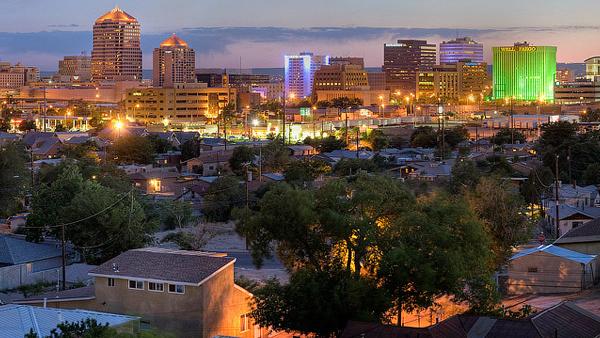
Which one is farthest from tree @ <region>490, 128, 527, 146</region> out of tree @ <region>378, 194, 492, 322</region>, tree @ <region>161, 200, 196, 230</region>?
tree @ <region>378, 194, 492, 322</region>

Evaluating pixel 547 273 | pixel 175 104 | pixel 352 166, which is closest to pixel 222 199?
pixel 352 166

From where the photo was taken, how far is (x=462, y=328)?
1631 cm

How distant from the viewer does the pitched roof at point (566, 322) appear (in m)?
16.2

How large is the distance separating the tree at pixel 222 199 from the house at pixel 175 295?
630 inches

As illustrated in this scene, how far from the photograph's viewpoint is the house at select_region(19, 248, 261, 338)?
17.4 meters

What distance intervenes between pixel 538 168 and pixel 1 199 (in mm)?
21088

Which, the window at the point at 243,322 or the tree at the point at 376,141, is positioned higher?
the tree at the point at 376,141

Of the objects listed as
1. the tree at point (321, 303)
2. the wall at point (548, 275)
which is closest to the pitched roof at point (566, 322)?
the tree at point (321, 303)

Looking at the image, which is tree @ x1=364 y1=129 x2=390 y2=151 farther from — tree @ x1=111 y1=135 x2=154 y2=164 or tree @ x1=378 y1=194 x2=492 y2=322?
tree @ x1=378 y1=194 x2=492 y2=322

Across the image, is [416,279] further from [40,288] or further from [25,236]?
[25,236]

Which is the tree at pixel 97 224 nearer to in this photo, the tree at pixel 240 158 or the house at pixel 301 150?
the tree at pixel 240 158

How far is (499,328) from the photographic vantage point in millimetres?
16234

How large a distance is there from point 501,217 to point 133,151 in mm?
32895

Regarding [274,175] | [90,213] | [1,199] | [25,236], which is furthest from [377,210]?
[274,175]
